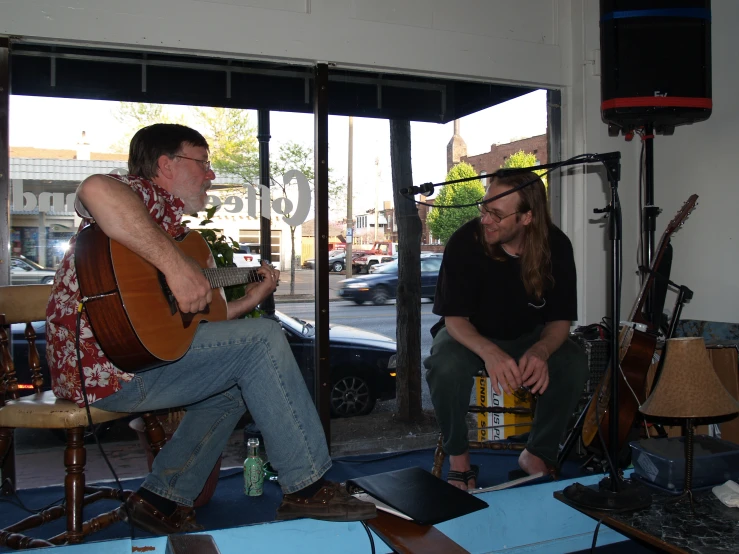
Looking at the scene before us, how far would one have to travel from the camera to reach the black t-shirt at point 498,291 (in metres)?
2.54

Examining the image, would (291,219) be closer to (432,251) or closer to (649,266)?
(432,251)

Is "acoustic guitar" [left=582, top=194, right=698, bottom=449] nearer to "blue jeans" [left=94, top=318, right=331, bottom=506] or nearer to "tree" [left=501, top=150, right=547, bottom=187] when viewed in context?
"blue jeans" [left=94, top=318, right=331, bottom=506]

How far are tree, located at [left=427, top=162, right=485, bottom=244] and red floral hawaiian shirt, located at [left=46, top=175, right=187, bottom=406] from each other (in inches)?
76.4

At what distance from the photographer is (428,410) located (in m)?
3.70

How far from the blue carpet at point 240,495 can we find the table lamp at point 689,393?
63 centimetres

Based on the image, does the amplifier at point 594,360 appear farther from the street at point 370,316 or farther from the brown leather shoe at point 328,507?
the brown leather shoe at point 328,507

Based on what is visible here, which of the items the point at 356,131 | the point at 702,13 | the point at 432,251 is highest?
the point at 702,13

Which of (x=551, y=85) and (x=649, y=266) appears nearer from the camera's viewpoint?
(x=649, y=266)

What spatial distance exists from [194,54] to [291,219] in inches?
33.7

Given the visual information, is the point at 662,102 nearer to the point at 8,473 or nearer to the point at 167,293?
the point at 167,293

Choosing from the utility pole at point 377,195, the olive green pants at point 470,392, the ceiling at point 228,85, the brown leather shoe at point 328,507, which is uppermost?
the ceiling at point 228,85

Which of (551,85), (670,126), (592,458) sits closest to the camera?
(592,458)

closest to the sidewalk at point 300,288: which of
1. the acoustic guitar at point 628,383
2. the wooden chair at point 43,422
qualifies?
the wooden chair at point 43,422

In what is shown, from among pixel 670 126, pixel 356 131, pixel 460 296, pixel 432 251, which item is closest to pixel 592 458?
pixel 460 296
